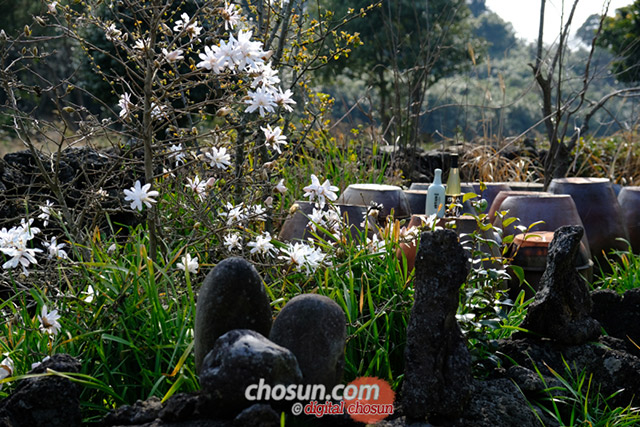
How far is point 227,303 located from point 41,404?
57cm

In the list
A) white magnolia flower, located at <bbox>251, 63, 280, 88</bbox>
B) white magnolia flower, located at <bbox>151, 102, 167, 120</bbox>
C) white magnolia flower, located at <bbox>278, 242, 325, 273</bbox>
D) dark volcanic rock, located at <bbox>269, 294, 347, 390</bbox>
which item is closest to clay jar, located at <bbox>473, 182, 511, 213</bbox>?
white magnolia flower, located at <bbox>278, 242, 325, 273</bbox>

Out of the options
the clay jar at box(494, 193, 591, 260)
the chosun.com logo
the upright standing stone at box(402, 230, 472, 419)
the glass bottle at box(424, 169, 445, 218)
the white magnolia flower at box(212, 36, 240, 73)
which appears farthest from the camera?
the glass bottle at box(424, 169, 445, 218)

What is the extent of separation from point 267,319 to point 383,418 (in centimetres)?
49

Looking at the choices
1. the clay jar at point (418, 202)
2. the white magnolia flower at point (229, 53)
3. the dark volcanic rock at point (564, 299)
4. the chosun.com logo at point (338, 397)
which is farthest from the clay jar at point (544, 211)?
the white magnolia flower at point (229, 53)

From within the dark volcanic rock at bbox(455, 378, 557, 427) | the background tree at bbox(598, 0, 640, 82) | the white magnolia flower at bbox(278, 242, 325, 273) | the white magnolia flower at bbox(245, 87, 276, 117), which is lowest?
the dark volcanic rock at bbox(455, 378, 557, 427)

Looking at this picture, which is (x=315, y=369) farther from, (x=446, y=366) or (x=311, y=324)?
(x=446, y=366)

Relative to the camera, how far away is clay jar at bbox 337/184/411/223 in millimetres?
3596

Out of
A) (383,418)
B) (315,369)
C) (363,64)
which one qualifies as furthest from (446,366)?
(363,64)

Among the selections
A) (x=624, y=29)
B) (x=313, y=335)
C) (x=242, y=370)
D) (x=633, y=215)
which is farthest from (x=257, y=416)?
(x=624, y=29)

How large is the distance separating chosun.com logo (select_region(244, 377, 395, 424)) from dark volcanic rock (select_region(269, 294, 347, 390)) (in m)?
0.05

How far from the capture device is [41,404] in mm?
1632

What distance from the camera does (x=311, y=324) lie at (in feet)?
5.60

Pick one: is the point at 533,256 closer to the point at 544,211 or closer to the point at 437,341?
the point at 544,211

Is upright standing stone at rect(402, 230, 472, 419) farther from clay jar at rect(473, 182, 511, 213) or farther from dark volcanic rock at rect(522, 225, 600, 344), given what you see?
clay jar at rect(473, 182, 511, 213)
